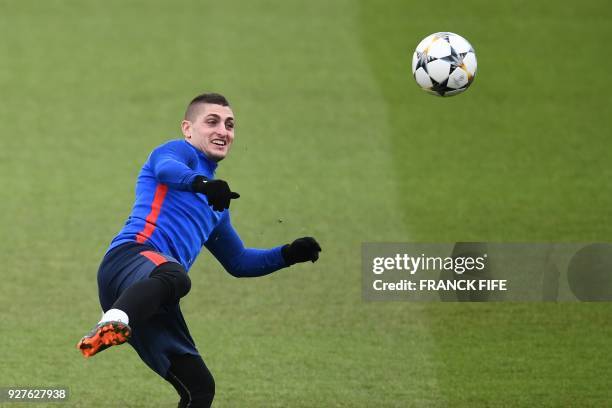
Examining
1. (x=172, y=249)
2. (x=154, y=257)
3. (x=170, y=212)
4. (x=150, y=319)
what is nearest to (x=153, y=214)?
(x=170, y=212)

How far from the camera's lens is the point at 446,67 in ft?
30.5

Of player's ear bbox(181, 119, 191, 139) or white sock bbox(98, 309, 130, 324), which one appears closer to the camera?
white sock bbox(98, 309, 130, 324)

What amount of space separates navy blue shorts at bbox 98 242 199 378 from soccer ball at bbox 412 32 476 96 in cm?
375

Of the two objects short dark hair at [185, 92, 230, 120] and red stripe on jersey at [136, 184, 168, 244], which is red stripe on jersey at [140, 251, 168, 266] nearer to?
red stripe on jersey at [136, 184, 168, 244]

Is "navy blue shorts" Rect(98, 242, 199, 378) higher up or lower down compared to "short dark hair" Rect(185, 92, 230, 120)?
lower down

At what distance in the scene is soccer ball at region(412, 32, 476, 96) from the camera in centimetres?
930

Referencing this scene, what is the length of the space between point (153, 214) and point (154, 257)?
0.38 meters

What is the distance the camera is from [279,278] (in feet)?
35.5

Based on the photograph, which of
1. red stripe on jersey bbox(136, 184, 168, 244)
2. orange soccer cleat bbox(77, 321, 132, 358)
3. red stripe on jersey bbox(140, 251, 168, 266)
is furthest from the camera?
red stripe on jersey bbox(136, 184, 168, 244)

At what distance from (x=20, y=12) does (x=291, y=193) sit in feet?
24.2

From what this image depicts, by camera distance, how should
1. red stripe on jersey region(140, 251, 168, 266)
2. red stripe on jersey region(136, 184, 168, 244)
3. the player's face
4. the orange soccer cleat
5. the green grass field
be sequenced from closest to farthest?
the orange soccer cleat
red stripe on jersey region(140, 251, 168, 266)
red stripe on jersey region(136, 184, 168, 244)
the player's face
the green grass field

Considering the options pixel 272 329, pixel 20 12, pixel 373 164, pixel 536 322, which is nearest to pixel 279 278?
pixel 272 329

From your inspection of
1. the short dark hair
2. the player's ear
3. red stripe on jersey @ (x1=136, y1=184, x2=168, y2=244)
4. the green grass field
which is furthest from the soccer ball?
red stripe on jersey @ (x1=136, y1=184, x2=168, y2=244)

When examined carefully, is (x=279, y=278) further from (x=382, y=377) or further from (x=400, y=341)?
(x=382, y=377)
